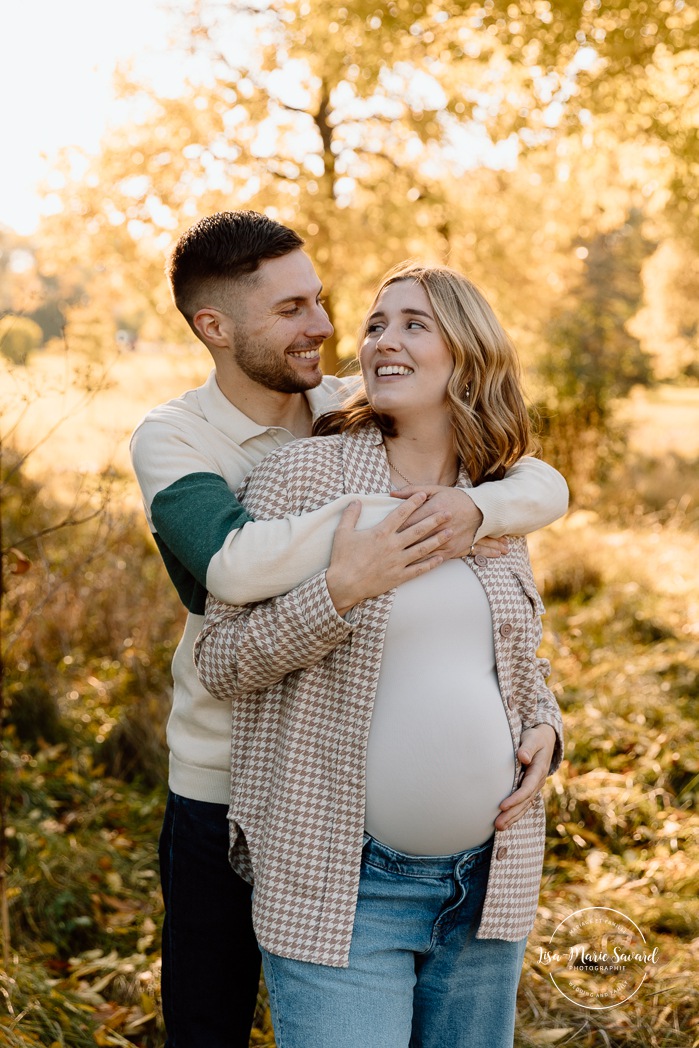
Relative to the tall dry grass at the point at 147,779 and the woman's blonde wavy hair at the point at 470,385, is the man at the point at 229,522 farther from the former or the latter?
the tall dry grass at the point at 147,779

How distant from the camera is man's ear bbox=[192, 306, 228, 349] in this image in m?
2.51

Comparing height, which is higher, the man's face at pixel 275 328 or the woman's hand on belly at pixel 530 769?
the man's face at pixel 275 328

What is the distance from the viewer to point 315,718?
1.98 m

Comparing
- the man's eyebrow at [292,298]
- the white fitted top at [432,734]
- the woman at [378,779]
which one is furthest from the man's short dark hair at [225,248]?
the white fitted top at [432,734]

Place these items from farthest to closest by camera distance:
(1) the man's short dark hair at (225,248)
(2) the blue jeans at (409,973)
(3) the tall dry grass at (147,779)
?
(3) the tall dry grass at (147,779)
(1) the man's short dark hair at (225,248)
(2) the blue jeans at (409,973)

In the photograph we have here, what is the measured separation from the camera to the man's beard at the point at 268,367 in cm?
247

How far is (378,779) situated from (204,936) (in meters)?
0.69

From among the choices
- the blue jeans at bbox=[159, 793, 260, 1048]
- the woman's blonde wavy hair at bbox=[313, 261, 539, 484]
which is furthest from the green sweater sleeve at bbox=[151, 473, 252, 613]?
the blue jeans at bbox=[159, 793, 260, 1048]

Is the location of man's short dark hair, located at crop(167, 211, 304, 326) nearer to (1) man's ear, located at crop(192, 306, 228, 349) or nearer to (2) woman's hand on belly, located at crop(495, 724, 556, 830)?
(1) man's ear, located at crop(192, 306, 228, 349)

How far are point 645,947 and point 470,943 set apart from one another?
1769 millimetres

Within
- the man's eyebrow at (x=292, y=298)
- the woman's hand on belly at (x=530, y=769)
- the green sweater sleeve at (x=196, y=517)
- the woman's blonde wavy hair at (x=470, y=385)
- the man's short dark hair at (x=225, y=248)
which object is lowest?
the woman's hand on belly at (x=530, y=769)

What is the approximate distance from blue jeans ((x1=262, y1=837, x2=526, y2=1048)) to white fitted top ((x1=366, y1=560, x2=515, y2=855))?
0.06 meters

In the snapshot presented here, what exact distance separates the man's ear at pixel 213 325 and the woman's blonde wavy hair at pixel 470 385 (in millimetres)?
371

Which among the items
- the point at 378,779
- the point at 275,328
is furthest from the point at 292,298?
the point at 378,779
